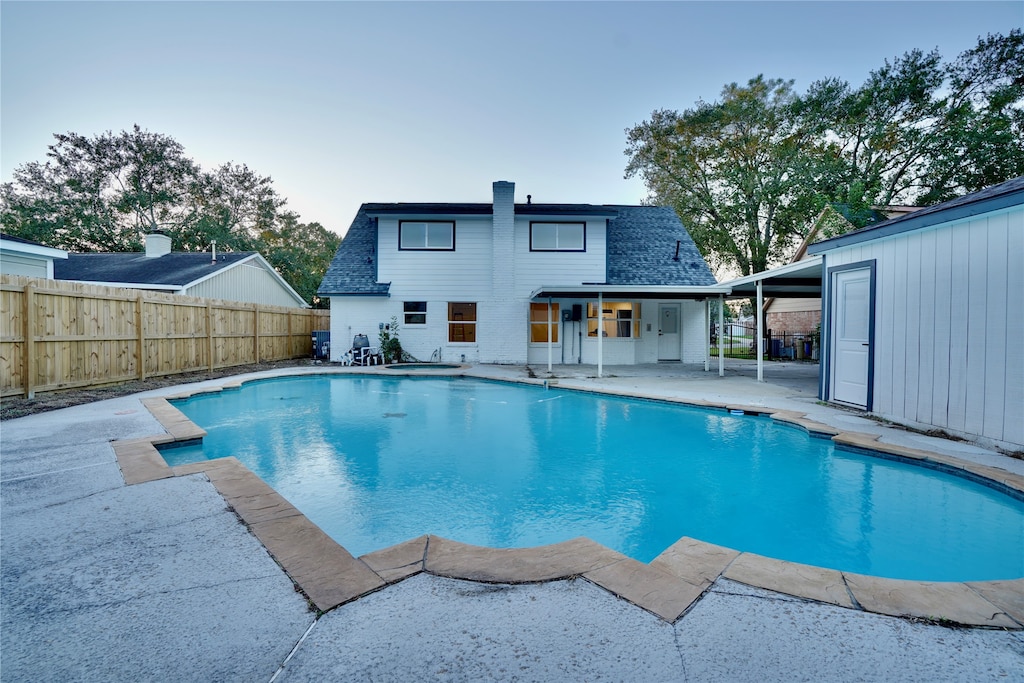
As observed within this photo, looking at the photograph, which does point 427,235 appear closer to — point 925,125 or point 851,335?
point 851,335

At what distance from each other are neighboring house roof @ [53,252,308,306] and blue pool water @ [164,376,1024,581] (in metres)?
8.47

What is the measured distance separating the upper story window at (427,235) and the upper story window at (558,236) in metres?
2.58

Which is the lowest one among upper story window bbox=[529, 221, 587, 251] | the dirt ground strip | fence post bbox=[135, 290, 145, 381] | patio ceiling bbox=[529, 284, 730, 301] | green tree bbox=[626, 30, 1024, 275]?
the dirt ground strip

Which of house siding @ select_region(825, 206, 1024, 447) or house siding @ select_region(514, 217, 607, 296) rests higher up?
house siding @ select_region(514, 217, 607, 296)

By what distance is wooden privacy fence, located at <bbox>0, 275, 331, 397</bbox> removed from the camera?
646 centimetres

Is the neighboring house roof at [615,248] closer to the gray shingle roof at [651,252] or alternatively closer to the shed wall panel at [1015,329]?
the gray shingle roof at [651,252]

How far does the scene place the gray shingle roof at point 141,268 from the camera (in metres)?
13.8

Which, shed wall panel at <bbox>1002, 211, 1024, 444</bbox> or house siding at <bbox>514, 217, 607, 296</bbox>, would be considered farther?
house siding at <bbox>514, 217, 607, 296</bbox>

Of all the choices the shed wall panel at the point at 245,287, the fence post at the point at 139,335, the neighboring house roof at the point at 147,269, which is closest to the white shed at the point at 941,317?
the fence post at the point at 139,335

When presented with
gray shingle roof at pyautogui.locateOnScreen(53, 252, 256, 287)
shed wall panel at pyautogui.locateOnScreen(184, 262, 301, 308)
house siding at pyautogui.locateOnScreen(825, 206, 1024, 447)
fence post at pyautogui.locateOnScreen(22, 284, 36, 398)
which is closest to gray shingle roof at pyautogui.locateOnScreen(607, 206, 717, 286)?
house siding at pyautogui.locateOnScreen(825, 206, 1024, 447)

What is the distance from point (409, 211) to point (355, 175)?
3829 millimetres

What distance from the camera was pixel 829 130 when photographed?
60.7 ft

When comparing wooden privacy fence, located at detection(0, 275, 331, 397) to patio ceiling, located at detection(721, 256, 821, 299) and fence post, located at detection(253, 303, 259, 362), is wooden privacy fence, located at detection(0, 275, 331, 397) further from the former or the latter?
patio ceiling, located at detection(721, 256, 821, 299)

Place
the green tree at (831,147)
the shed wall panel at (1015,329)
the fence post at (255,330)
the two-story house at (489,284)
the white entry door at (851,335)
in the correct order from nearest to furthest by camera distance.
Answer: the shed wall panel at (1015,329) → the white entry door at (851,335) → the fence post at (255,330) → the two-story house at (489,284) → the green tree at (831,147)
